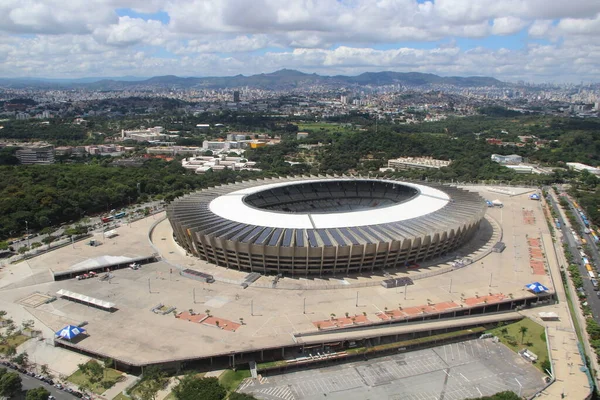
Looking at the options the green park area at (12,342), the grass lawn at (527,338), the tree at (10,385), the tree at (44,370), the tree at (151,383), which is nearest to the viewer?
the tree at (10,385)

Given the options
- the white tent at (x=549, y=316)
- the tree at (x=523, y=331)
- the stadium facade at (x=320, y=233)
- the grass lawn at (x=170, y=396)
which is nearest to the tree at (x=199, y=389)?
the grass lawn at (x=170, y=396)

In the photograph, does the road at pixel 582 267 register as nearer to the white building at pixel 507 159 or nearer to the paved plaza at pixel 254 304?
the paved plaza at pixel 254 304

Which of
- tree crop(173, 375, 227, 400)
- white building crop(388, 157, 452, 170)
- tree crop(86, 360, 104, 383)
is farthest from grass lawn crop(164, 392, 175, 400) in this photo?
white building crop(388, 157, 452, 170)

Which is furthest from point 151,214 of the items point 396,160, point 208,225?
point 396,160

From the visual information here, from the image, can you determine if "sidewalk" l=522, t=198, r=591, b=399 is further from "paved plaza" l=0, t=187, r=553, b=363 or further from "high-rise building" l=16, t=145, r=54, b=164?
"high-rise building" l=16, t=145, r=54, b=164

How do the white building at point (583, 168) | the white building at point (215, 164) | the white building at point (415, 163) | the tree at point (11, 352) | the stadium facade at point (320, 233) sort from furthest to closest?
the white building at point (415, 163)
the white building at point (215, 164)
the white building at point (583, 168)
the stadium facade at point (320, 233)
the tree at point (11, 352)

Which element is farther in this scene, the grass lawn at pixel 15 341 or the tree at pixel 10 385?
the grass lawn at pixel 15 341

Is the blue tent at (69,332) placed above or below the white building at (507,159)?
above

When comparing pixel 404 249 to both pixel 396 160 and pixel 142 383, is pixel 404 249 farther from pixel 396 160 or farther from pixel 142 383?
pixel 396 160
